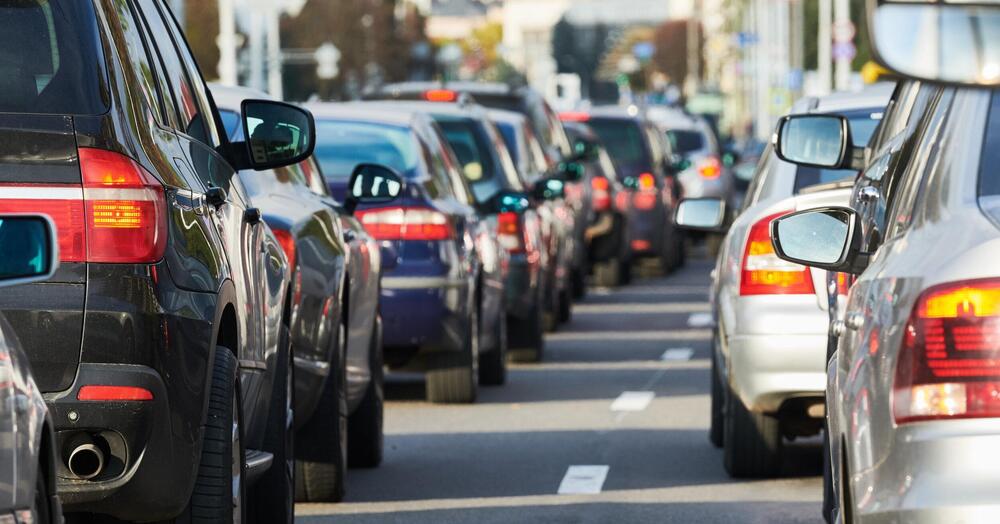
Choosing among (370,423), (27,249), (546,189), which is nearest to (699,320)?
(546,189)

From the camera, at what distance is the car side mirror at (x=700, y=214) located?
34.7ft

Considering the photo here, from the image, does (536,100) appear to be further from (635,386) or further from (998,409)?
(998,409)

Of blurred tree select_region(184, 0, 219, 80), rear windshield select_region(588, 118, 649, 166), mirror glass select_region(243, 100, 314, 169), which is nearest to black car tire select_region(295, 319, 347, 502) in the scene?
mirror glass select_region(243, 100, 314, 169)

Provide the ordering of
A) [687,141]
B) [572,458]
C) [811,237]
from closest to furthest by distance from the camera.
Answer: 1. [811,237]
2. [572,458]
3. [687,141]

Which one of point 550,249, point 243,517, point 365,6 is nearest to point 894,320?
point 243,517

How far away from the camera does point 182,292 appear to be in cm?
562

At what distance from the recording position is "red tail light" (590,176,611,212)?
2439 centimetres

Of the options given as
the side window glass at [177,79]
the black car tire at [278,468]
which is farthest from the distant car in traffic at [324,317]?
the side window glass at [177,79]

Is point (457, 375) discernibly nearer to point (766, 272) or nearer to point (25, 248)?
point (766, 272)

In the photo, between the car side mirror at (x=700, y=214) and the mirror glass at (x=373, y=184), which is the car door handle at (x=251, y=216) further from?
the car side mirror at (x=700, y=214)

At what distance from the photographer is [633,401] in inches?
533

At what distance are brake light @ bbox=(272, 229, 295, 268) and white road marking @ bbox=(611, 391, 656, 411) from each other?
481 centimetres

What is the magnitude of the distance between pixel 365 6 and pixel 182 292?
88685 millimetres

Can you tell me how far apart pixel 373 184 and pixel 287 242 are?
74.3 inches
